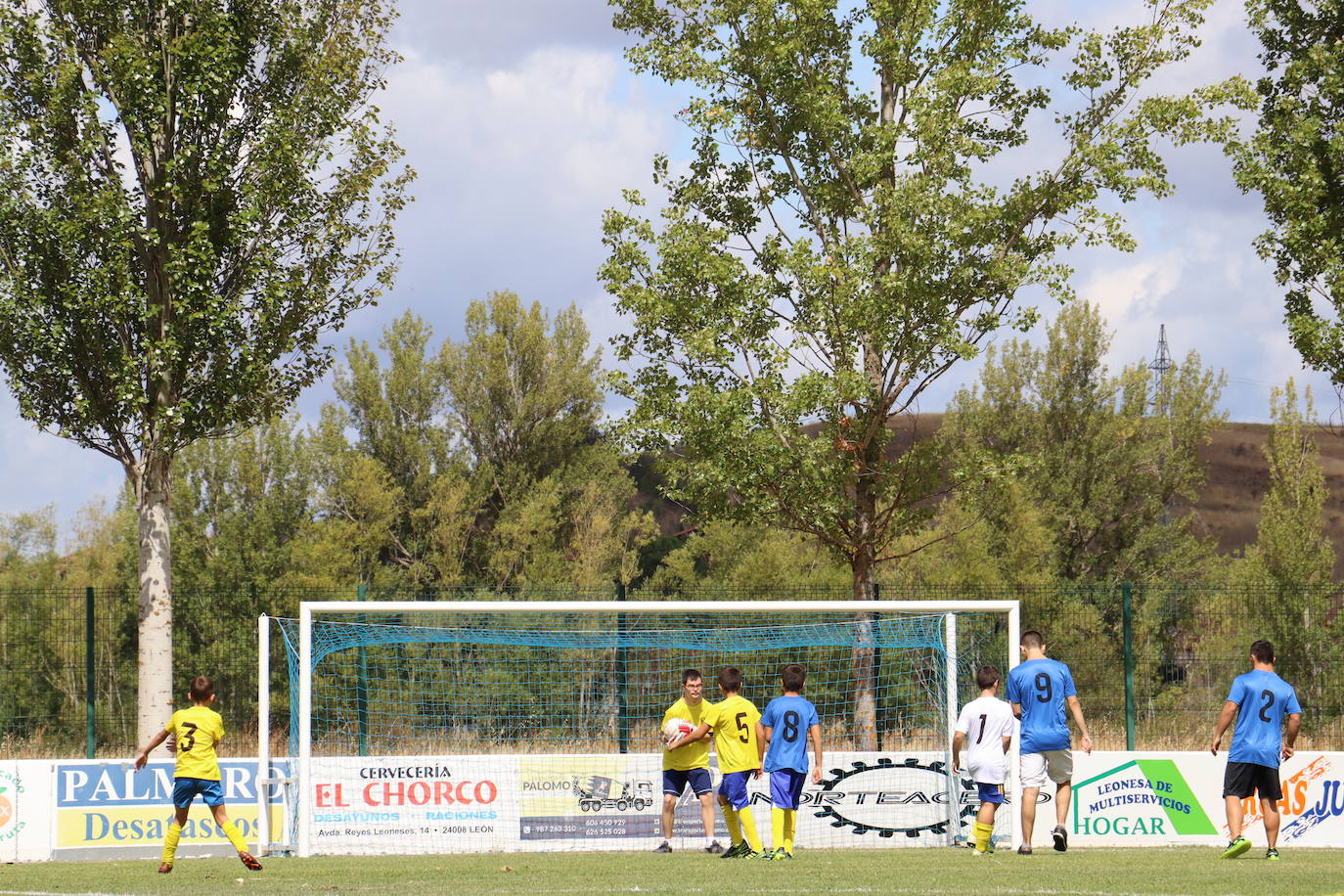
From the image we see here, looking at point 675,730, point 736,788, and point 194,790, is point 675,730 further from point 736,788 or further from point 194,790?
point 194,790

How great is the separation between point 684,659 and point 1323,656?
11798 millimetres

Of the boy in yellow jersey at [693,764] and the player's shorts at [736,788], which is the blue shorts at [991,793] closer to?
the player's shorts at [736,788]

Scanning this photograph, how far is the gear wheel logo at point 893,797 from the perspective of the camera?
13.7m

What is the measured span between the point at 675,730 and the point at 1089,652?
11.1 meters

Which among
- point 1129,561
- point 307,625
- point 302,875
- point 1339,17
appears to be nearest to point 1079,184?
point 1339,17

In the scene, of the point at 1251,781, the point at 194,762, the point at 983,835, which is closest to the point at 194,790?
the point at 194,762

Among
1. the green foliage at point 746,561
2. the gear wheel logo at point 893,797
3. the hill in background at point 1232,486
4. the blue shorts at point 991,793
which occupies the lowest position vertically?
the gear wheel logo at point 893,797

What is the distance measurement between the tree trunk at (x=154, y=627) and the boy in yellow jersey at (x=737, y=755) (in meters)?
8.74

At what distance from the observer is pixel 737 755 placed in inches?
456

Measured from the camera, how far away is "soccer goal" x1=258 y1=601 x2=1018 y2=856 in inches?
523

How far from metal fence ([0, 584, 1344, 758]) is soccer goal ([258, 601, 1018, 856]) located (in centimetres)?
148

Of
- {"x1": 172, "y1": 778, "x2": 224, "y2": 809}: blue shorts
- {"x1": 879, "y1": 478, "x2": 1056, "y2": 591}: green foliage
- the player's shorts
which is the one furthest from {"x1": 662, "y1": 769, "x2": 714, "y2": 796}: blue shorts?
{"x1": 879, "y1": 478, "x2": 1056, "y2": 591}: green foliage

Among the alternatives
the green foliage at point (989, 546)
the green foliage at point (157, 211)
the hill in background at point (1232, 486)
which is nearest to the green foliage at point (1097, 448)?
the green foliage at point (989, 546)

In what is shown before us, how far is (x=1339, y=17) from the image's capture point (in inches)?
740
